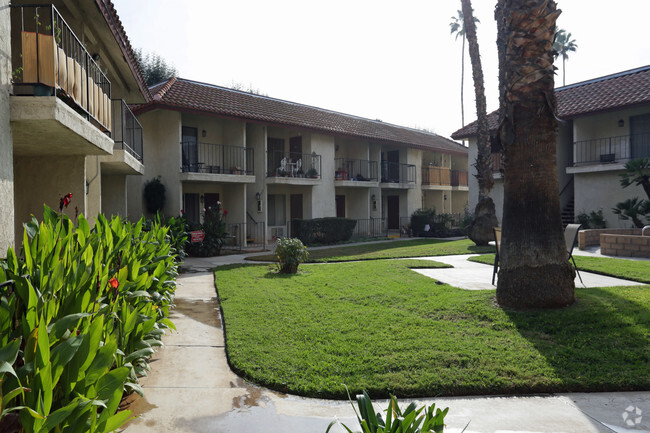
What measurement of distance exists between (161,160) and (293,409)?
16022mm

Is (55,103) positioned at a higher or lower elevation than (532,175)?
higher

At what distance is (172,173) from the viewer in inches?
698

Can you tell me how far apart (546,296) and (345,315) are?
8.54 ft

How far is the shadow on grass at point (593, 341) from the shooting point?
3982mm

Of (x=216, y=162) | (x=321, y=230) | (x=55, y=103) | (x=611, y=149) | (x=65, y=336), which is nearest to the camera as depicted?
(x=65, y=336)

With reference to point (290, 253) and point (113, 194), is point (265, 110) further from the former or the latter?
point (290, 253)

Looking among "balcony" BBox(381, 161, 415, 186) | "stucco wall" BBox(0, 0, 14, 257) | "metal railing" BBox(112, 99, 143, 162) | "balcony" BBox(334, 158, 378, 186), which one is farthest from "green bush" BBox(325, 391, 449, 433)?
"balcony" BBox(381, 161, 415, 186)

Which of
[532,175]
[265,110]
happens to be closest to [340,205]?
[265,110]

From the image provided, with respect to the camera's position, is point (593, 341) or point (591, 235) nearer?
point (593, 341)

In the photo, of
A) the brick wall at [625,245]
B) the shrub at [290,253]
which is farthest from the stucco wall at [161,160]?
the brick wall at [625,245]

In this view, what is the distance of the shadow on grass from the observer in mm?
3982

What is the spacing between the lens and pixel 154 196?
17.5 m

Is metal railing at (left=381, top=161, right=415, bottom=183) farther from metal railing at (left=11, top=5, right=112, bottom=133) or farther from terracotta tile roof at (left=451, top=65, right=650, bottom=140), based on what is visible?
metal railing at (left=11, top=5, right=112, bottom=133)

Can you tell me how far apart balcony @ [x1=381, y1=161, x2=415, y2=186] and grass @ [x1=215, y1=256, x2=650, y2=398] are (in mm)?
19881
